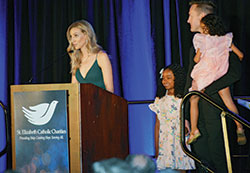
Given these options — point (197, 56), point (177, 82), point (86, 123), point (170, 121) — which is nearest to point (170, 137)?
point (170, 121)

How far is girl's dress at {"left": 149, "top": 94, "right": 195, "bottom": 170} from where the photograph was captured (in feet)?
12.8

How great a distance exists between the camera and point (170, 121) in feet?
13.3

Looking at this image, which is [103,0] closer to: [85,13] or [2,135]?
[85,13]

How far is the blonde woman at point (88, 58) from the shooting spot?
3201 mm

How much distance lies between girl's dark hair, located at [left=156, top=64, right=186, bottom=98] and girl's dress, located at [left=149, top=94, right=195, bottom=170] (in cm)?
7

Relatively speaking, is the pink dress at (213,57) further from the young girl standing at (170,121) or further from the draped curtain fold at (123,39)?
the draped curtain fold at (123,39)

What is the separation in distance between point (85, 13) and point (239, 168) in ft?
8.78

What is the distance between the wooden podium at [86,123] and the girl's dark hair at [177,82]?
6.16 feet

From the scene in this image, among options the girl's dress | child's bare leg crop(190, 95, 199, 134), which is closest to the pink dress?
child's bare leg crop(190, 95, 199, 134)

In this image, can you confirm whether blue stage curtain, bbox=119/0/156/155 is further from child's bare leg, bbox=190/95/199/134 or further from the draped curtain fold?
child's bare leg, bbox=190/95/199/134

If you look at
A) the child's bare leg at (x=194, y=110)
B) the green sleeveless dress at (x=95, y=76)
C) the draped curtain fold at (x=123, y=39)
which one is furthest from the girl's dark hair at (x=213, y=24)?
the green sleeveless dress at (x=95, y=76)

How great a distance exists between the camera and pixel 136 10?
472cm

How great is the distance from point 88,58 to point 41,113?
1.59 meters

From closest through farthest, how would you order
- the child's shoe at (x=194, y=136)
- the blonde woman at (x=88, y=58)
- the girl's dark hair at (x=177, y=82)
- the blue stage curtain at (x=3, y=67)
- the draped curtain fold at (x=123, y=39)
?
the blonde woman at (x=88, y=58) < the child's shoe at (x=194, y=136) < the girl's dark hair at (x=177, y=82) < the draped curtain fold at (x=123, y=39) < the blue stage curtain at (x=3, y=67)
